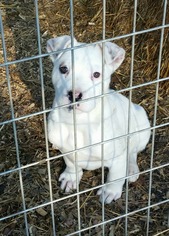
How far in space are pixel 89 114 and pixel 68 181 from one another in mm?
601

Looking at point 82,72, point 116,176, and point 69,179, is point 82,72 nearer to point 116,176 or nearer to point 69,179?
point 116,176

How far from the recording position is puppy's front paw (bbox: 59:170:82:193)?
2.99 meters

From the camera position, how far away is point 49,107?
3.62m

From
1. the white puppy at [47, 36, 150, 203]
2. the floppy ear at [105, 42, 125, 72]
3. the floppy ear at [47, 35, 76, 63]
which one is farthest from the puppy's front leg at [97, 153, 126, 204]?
the floppy ear at [47, 35, 76, 63]

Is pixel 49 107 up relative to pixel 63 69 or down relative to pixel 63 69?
down

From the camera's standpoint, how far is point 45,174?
3.11 m

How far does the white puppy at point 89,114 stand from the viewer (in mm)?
2404

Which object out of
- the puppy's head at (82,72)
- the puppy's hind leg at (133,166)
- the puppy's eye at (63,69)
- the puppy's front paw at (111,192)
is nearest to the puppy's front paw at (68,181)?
the puppy's front paw at (111,192)

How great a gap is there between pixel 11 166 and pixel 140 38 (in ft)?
4.76

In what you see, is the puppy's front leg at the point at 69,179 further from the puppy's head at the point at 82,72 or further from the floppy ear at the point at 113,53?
the floppy ear at the point at 113,53

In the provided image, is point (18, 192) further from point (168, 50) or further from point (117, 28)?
point (117, 28)

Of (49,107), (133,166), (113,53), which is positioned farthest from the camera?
(49,107)

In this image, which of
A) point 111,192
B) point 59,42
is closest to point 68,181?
point 111,192

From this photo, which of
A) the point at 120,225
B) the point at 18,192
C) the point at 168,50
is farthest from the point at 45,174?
the point at 168,50
